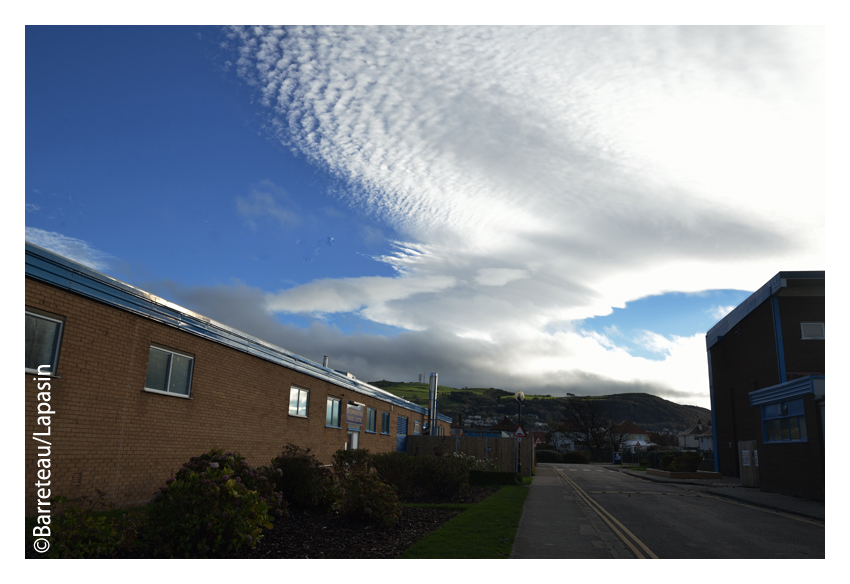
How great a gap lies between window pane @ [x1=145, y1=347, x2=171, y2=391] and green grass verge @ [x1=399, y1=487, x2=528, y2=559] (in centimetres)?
742

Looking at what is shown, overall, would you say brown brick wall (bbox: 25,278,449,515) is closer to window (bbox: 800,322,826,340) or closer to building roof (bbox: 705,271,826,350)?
building roof (bbox: 705,271,826,350)

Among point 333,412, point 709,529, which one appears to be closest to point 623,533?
point 709,529

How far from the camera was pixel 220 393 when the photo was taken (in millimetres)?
16312

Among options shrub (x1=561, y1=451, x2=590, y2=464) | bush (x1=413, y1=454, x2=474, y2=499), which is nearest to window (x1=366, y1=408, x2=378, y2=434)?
bush (x1=413, y1=454, x2=474, y2=499)

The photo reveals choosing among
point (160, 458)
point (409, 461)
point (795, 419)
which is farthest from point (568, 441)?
point (160, 458)

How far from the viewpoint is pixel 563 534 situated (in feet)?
37.4

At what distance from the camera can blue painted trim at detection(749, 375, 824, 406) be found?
2241 cm

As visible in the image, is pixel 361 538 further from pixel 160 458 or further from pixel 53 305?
pixel 53 305

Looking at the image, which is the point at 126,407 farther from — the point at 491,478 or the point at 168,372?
the point at 491,478

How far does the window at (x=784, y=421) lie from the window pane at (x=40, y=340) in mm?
25595

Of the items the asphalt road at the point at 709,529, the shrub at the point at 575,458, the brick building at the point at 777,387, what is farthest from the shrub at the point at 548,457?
the asphalt road at the point at 709,529

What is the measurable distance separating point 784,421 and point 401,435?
2216cm

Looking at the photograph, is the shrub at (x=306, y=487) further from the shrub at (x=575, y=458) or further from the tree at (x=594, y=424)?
the tree at (x=594, y=424)

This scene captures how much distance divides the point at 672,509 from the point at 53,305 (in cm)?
1667
